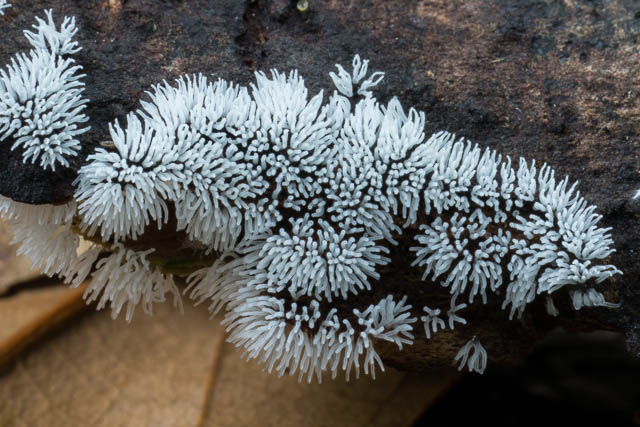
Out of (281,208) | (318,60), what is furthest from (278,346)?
(318,60)

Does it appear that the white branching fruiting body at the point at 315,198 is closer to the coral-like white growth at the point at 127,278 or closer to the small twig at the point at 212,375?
the coral-like white growth at the point at 127,278

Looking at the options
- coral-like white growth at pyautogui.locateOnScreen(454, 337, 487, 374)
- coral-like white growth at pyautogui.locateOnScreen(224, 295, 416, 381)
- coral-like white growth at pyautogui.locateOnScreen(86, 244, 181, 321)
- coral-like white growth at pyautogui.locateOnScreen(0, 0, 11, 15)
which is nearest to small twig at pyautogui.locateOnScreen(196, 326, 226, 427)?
coral-like white growth at pyautogui.locateOnScreen(86, 244, 181, 321)

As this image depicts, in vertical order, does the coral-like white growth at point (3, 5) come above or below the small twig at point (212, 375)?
above

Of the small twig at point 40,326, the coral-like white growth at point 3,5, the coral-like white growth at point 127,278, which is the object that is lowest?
the small twig at point 40,326

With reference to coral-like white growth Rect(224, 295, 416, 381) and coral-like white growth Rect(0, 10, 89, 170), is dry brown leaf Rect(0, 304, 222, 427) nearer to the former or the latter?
coral-like white growth Rect(224, 295, 416, 381)

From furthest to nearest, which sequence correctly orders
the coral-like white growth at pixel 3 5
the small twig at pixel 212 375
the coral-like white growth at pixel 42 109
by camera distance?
the small twig at pixel 212 375 → the coral-like white growth at pixel 3 5 → the coral-like white growth at pixel 42 109

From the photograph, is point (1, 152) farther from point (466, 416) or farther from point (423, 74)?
point (466, 416)

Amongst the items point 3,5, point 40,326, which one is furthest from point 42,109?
point 40,326

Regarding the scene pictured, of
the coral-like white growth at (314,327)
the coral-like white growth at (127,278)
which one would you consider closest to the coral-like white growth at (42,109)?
the coral-like white growth at (127,278)

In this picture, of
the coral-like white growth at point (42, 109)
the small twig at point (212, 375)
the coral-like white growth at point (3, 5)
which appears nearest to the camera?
the coral-like white growth at point (42, 109)
